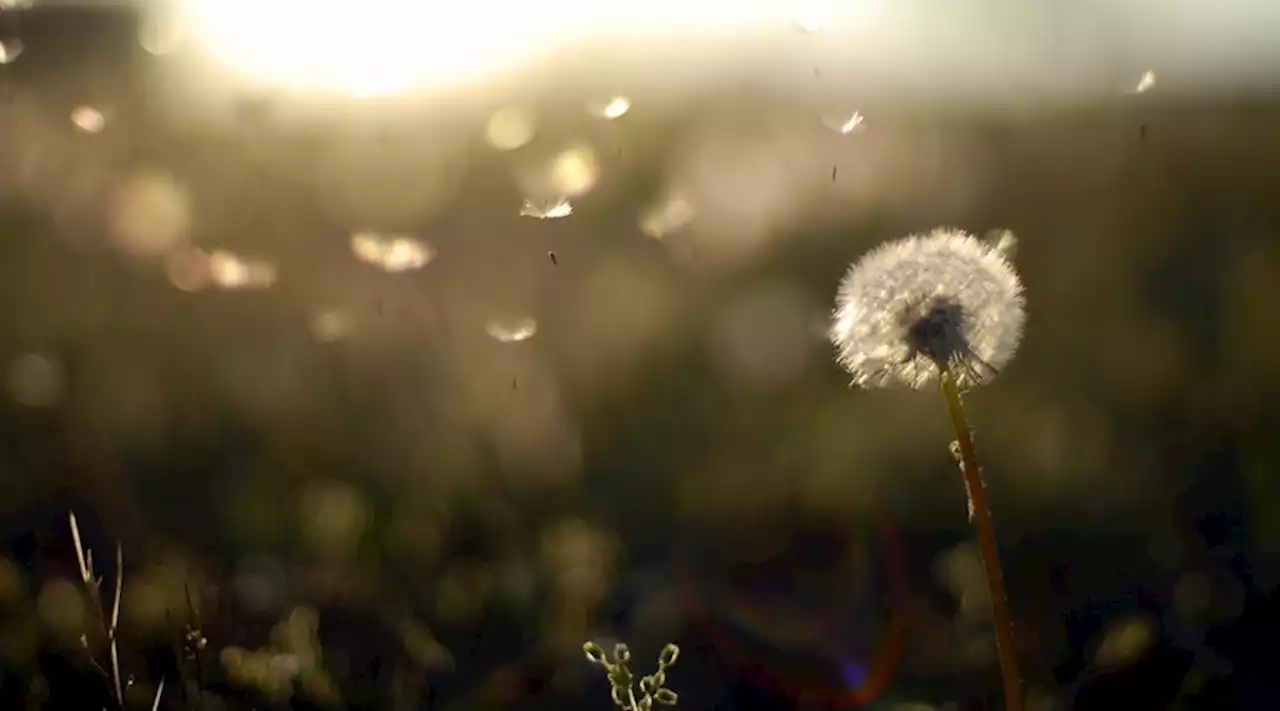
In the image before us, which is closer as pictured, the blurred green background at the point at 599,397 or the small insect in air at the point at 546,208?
the blurred green background at the point at 599,397

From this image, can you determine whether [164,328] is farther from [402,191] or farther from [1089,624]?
[1089,624]

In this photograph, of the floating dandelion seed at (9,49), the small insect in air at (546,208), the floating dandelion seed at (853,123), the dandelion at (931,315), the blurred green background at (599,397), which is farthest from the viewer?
the small insect in air at (546,208)

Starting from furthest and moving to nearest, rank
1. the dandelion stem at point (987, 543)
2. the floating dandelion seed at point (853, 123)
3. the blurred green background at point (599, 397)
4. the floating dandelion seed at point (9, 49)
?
the floating dandelion seed at point (9, 49)
the blurred green background at point (599, 397)
the floating dandelion seed at point (853, 123)
the dandelion stem at point (987, 543)

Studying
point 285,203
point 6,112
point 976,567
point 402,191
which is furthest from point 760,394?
point 6,112

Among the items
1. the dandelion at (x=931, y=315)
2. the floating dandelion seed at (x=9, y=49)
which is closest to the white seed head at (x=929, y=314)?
the dandelion at (x=931, y=315)

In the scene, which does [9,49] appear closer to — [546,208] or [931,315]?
[546,208]

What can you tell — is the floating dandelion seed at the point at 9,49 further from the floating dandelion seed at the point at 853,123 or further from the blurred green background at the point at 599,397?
the floating dandelion seed at the point at 853,123

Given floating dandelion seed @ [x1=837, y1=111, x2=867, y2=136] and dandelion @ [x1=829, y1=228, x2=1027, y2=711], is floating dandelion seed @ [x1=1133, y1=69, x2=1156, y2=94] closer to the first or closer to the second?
floating dandelion seed @ [x1=837, y1=111, x2=867, y2=136]

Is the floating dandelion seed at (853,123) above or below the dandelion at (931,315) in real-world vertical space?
above

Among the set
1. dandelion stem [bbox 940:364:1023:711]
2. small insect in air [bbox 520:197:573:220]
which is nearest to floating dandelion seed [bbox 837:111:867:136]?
small insect in air [bbox 520:197:573:220]

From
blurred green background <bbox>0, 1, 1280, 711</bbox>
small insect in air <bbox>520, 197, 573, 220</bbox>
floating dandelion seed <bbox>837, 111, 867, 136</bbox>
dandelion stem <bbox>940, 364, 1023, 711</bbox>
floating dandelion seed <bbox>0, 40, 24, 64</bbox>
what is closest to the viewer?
dandelion stem <bbox>940, 364, 1023, 711</bbox>
